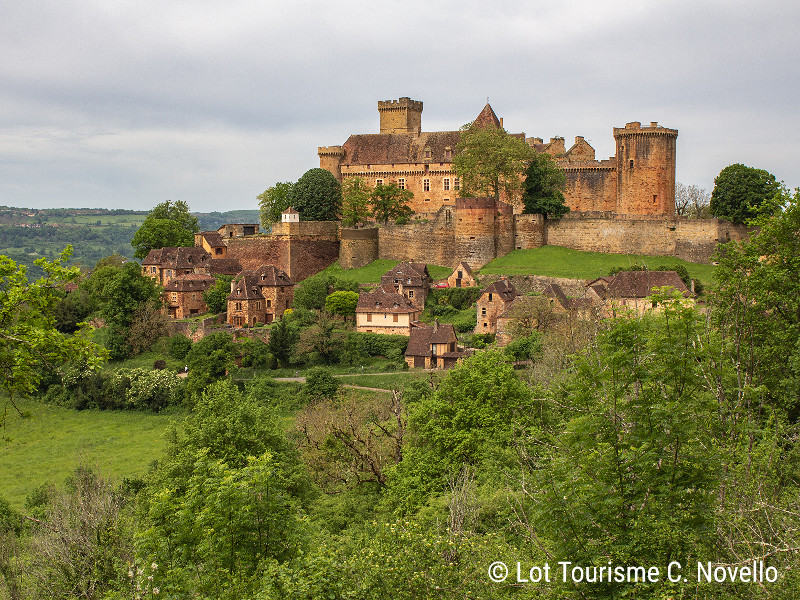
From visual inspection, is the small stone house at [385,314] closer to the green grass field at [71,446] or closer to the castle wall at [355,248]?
the castle wall at [355,248]

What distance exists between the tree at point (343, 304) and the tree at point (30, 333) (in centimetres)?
3862

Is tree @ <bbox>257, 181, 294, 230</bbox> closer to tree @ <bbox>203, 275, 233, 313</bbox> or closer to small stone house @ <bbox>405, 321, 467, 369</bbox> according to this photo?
tree @ <bbox>203, 275, 233, 313</bbox>

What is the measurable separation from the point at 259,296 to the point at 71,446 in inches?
622

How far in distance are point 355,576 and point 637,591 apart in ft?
12.7

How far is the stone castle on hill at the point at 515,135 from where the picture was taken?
57.9m

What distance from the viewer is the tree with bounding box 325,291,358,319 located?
50938 millimetres

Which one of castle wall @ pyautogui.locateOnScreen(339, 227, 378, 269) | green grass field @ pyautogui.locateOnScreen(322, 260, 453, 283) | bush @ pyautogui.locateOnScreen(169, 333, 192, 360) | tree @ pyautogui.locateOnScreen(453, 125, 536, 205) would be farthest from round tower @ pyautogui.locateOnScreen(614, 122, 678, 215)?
bush @ pyautogui.locateOnScreen(169, 333, 192, 360)

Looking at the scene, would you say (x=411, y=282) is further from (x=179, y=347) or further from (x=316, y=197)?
(x=316, y=197)

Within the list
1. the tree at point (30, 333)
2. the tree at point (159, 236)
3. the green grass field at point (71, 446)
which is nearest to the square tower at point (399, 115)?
the tree at point (159, 236)

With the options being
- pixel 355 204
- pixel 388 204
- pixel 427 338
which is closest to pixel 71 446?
pixel 427 338

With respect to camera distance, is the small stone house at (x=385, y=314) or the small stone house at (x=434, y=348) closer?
the small stone house at (x=434, y=348)

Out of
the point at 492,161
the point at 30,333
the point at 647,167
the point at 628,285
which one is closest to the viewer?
the point at 30,333

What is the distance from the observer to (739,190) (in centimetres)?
5456

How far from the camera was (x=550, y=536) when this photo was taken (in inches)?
450
